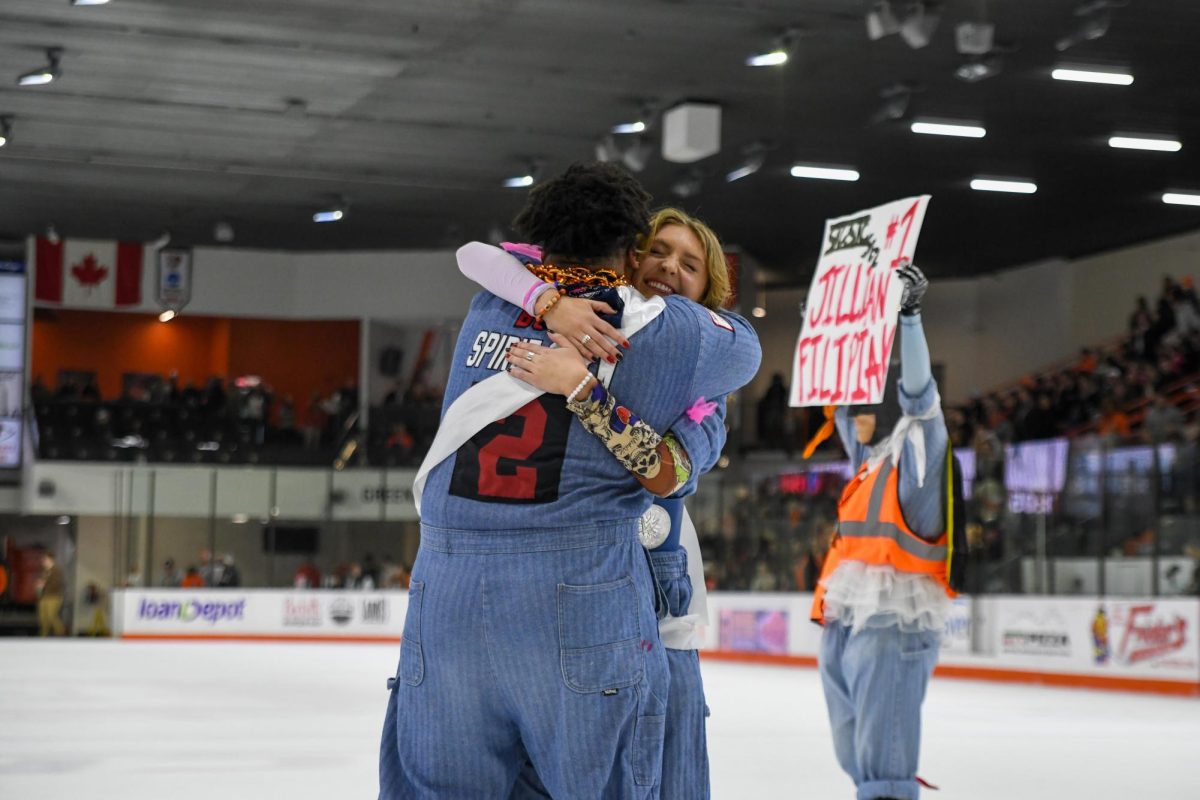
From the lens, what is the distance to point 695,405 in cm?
254

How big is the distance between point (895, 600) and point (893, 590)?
3 cm

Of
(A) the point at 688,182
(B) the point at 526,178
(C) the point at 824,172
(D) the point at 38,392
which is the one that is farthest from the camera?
(D) the point at 38,392

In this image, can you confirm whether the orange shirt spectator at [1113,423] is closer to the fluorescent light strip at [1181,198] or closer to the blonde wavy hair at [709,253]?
the fluorescent light strip at [1181,198]

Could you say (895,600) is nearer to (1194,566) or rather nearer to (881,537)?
(881,537)

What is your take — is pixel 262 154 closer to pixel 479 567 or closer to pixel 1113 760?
pixel 1113 760

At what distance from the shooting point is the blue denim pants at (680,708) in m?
2.74

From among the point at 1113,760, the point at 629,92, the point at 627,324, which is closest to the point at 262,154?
the point at 629,92

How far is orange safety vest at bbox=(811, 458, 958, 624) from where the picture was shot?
5188 mm

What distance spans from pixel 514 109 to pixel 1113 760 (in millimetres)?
14645

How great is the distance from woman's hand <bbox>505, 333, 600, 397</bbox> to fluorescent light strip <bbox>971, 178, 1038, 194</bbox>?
24.0 metres

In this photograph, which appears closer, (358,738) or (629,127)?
(358,738)

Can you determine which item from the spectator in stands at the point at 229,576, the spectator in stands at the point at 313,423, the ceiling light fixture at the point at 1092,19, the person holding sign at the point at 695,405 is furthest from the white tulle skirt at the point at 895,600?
the spectator in stands at the point at 313,423

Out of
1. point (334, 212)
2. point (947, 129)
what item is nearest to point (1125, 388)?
point (947, 129)

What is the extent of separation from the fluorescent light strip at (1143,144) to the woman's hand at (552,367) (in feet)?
71.1
